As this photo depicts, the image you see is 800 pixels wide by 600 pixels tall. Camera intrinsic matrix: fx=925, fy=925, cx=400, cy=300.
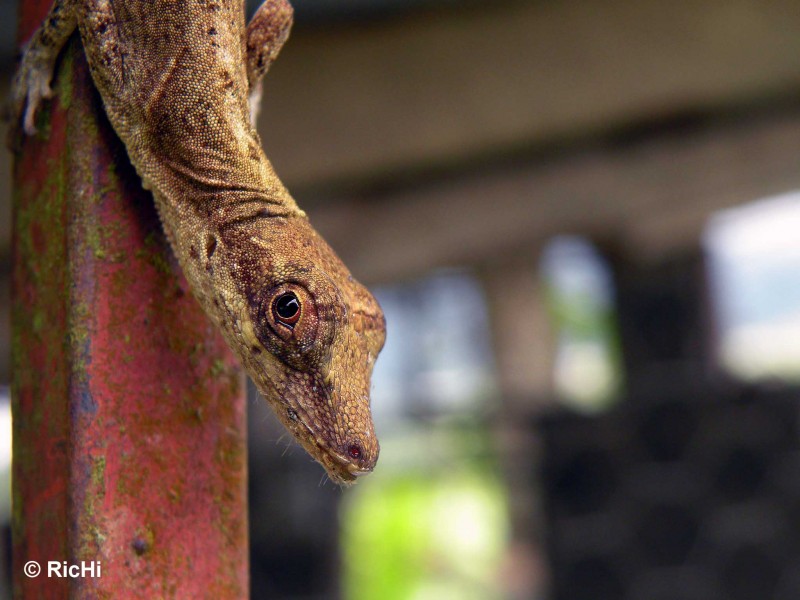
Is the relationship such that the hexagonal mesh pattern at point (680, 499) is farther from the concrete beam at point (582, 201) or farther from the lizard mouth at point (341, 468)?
the lizard mouth at point (341, 468)

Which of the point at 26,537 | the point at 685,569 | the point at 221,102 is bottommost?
the point at 685,569

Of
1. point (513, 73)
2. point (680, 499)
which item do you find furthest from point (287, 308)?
point (680, 499)

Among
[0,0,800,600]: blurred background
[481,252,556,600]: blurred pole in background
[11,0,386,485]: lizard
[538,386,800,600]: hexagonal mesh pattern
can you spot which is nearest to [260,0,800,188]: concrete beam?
[0,0,800,600]: blurred background

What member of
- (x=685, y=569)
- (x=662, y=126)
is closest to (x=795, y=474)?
(x=685, y=569)

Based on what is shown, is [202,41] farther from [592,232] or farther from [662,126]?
[592,232]

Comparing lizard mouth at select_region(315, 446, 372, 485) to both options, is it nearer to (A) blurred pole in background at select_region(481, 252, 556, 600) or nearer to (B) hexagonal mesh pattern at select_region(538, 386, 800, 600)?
(B) hexagonal mesh pattern at select_region(538, 386, 800, 600)

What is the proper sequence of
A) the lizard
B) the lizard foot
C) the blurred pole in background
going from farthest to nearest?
1. the blurred pole in background
2. the lizard
3. the lizard foot

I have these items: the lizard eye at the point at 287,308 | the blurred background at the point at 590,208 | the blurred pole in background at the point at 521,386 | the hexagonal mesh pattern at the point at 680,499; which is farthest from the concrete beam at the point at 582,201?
the lizard eye at the point at 287,308

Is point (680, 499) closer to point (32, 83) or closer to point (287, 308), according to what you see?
point (287, 308)
